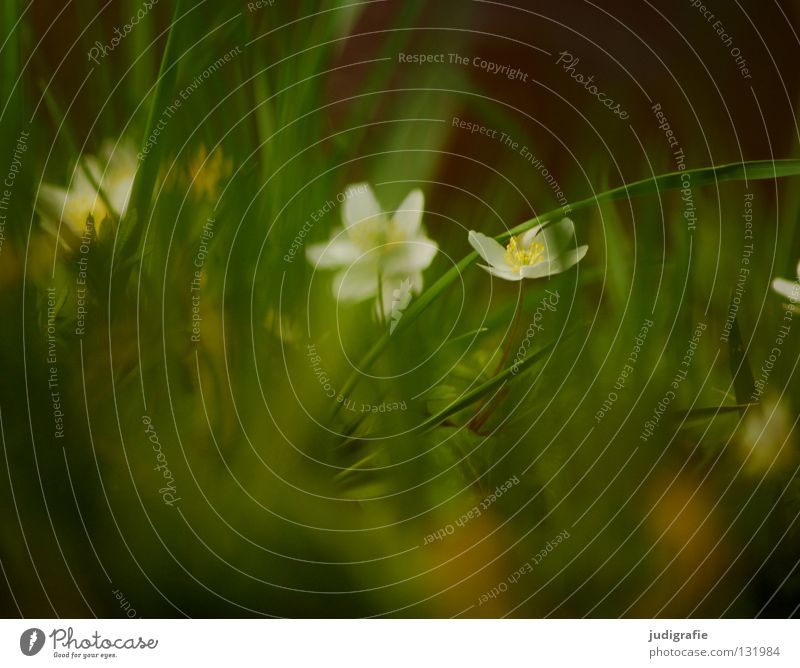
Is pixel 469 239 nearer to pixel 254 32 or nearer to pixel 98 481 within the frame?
pixel 254 32

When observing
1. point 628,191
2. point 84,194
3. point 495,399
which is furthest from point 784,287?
point 84,194

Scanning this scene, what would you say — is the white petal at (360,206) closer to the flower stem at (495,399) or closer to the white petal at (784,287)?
the flower stem at (495,399)

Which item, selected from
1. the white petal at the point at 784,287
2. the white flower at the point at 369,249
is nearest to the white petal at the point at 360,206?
the white flower at the point at 369,249

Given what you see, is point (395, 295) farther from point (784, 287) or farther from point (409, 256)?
point (784, 287)

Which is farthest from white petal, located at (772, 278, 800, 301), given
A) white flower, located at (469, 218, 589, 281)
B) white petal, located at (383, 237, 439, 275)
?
white petal, located at (383, 237, 439, 275)

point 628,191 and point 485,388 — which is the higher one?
point 628,191

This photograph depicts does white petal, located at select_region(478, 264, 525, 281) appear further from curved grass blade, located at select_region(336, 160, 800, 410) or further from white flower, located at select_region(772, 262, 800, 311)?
white flower, located at select_region(772, 262, 800, 311)

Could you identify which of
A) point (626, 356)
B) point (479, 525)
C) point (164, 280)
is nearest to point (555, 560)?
point (479, 525)
